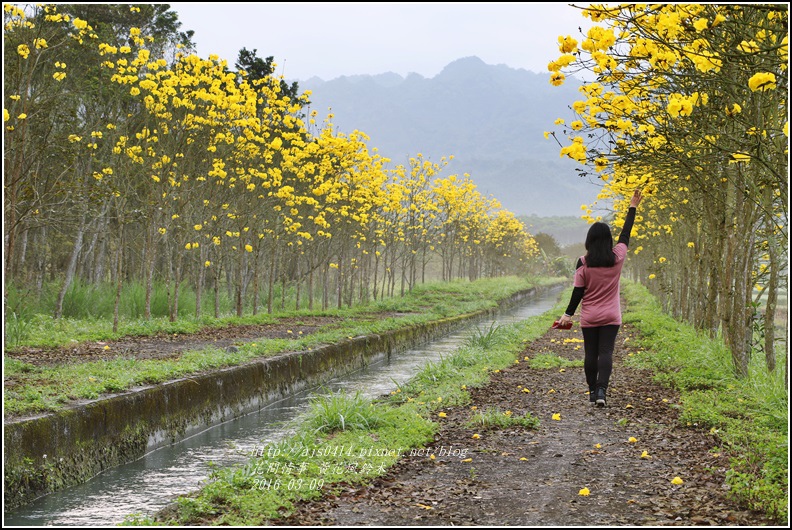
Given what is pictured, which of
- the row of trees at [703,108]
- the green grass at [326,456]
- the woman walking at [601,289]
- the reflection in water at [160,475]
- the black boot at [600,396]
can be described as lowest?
the reflection in water at [160,475]

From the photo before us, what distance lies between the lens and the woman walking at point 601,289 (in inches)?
293

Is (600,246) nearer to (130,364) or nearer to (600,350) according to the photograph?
(600,350)

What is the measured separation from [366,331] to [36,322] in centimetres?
658

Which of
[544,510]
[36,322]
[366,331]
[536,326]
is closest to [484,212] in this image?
[536,326]

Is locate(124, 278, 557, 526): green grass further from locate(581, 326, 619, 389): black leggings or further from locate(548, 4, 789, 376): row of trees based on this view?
locate(548, 4, 789, 376): row of trees

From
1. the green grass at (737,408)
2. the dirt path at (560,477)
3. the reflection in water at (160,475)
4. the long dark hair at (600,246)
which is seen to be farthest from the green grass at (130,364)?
the green grass at (737,408)

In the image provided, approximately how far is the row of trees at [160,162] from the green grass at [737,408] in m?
7.78

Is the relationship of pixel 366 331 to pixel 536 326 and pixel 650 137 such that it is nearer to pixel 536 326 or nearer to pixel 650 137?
pixel 536 326

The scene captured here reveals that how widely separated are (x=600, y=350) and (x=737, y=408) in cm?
139

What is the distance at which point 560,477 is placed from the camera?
5.54 m

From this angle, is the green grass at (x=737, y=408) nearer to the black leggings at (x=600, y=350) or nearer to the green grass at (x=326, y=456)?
the black leggings at (x=600, y=350)

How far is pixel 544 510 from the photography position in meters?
4.77

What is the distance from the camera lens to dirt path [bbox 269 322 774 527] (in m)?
4.64

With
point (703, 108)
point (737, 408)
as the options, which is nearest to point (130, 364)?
point (737, 408)
